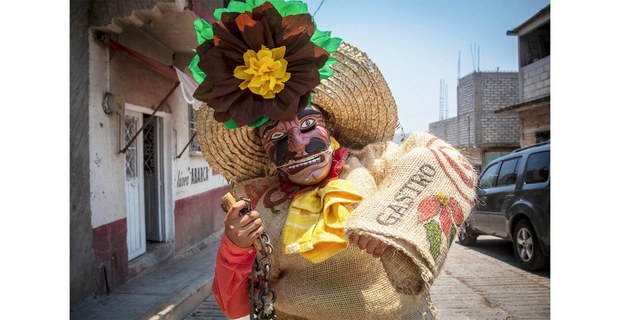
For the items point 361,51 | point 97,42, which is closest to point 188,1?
point 97,42

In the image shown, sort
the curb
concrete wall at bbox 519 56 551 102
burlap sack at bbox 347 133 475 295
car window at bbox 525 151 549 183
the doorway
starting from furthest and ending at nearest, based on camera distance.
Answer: concrete wall at bbox 519 56 551 102
car window at bbox 525 151 549 183
the doorway
the curb
burlap sack at bbox 347 133 475 295

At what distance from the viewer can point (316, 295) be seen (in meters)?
1.66

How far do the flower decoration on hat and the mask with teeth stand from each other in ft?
0.32

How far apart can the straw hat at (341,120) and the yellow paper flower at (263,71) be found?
280mm

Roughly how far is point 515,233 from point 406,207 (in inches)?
226

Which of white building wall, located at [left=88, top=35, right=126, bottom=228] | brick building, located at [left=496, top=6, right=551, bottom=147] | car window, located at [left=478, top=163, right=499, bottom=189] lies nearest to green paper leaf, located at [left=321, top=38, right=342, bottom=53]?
white building wall, located at [left=88, top=35, right=126, bottom=228]

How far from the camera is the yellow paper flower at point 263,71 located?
1477mm

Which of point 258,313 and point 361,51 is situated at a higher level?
point 361,51

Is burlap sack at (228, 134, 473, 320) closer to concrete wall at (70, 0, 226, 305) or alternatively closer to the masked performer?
the masked performer

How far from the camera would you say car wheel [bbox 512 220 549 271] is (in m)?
5.92

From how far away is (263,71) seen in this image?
4.83ft

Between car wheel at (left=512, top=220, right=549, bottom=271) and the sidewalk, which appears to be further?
car wheel at (left=512, top=220, right=549, bottom=271)

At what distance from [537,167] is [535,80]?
7.25 m
